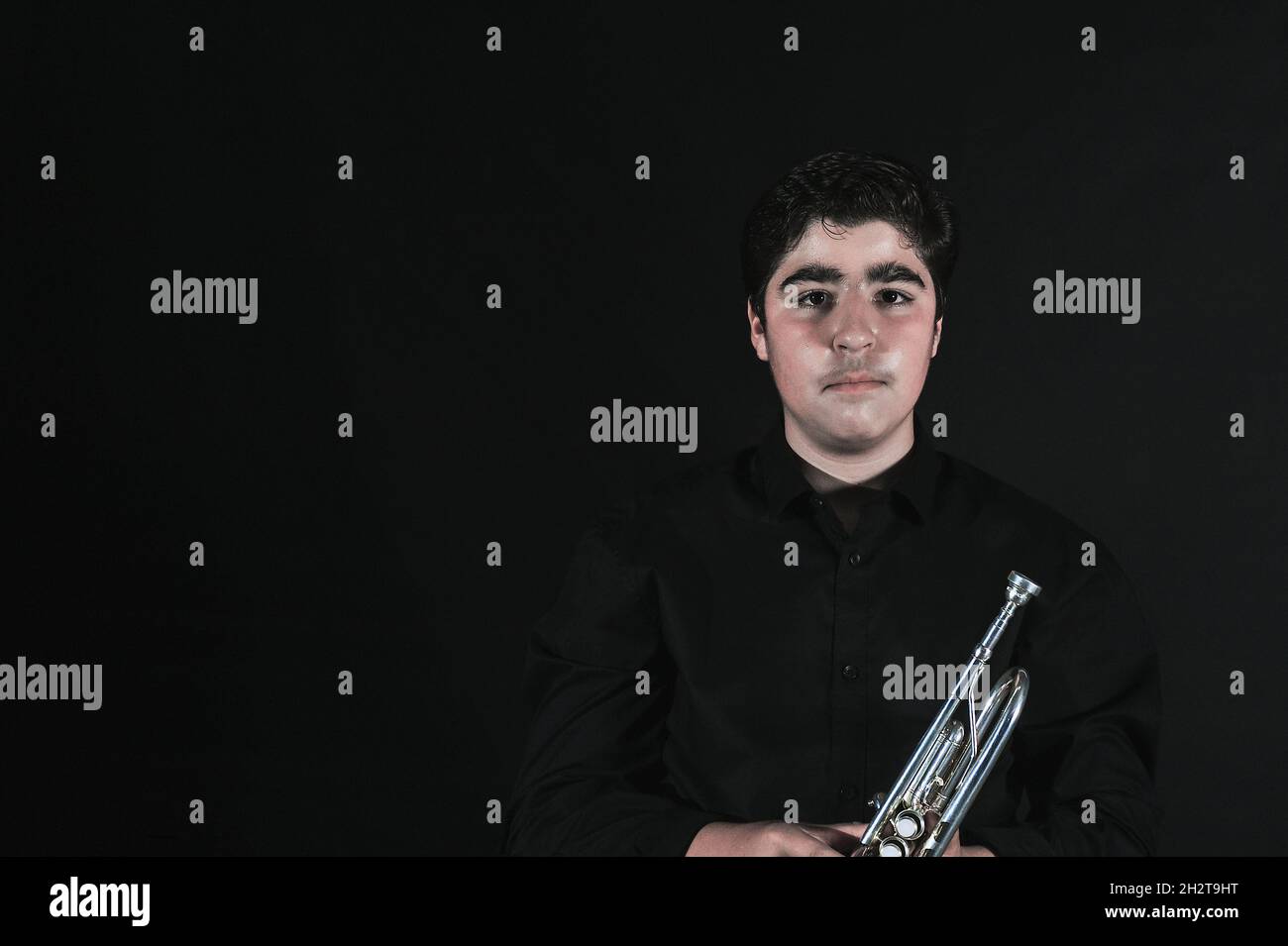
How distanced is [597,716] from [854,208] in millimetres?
1115

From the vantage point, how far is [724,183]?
3367 mm

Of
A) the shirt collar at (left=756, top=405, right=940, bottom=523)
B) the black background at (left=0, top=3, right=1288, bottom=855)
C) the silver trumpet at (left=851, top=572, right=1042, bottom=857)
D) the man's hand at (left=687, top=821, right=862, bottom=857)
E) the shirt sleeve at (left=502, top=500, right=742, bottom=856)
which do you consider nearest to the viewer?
the man's hand at (left=687, top=821, right=862, bottom=857)

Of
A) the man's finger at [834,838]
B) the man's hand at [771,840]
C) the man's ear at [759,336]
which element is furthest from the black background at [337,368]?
the man's finger at [834,838]

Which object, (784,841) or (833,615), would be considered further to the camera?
(833,615)

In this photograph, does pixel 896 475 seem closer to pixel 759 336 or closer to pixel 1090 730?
pixel 759 336

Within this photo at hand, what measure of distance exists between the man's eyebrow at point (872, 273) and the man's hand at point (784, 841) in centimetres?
102

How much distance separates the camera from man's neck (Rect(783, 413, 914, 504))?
2842 millimetres

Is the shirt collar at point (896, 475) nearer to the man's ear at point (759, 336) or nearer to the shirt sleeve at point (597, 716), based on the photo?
the man's ear at point (759, 336)

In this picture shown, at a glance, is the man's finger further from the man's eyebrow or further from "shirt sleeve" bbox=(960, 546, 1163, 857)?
the man's eyebrow

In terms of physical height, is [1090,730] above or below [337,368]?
below

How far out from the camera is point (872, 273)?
2.76m

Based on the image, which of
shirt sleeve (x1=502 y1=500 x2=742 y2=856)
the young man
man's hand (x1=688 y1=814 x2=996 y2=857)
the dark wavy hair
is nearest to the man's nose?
the young man

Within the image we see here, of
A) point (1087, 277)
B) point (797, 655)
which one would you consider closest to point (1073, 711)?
point (797, 655)

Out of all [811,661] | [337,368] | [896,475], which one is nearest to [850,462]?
[896,475]
